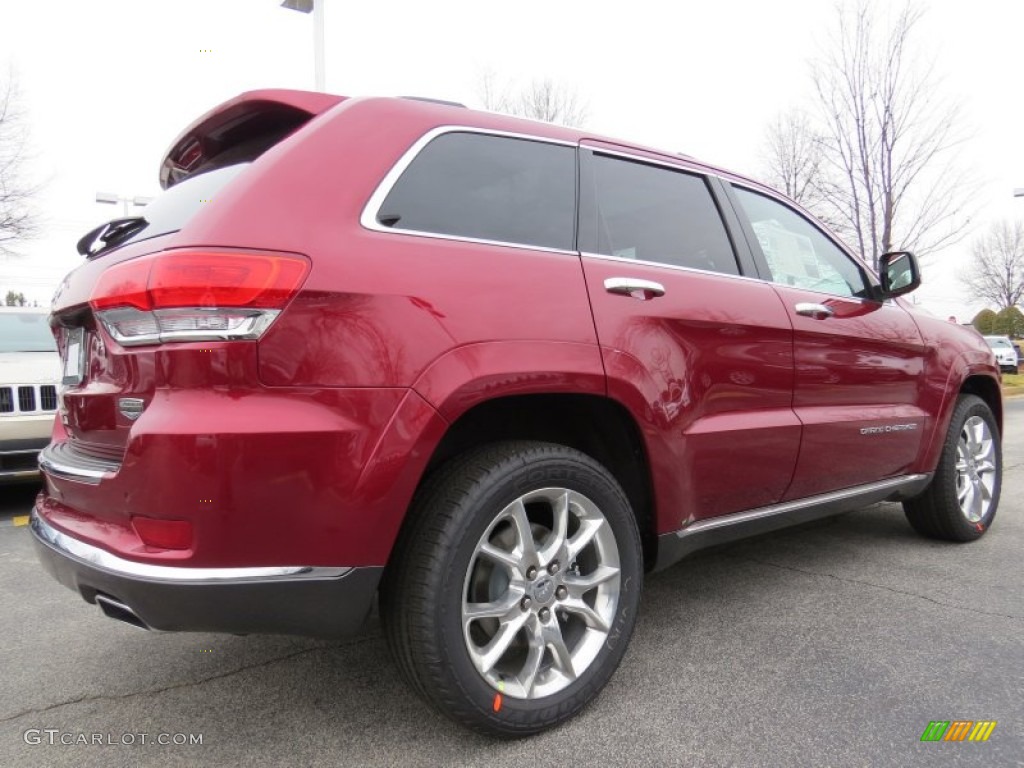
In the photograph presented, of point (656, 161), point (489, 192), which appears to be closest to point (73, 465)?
point (489, 192)

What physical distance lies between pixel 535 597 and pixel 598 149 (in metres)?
1.56

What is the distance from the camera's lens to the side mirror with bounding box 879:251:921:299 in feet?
11.5

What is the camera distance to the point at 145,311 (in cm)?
169

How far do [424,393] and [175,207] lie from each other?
3.16 feet

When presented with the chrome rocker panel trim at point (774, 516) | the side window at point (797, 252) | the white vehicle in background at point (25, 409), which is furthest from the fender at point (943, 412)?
the white vehicle in background at point (25, 409)

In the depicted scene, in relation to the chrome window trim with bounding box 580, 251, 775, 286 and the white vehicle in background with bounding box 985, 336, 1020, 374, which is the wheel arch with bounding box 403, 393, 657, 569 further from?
the white vehicle in background with bounding box 985, 336, 1020, 374

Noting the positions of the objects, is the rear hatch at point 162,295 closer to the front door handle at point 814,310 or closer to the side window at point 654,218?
the side window at point 654,218

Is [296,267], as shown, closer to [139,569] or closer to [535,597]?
[139,569]

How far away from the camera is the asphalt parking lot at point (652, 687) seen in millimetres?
1965

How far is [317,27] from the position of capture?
325 inches

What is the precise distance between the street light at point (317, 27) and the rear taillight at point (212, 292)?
7278 mm

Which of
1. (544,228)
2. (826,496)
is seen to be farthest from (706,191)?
(826,496)

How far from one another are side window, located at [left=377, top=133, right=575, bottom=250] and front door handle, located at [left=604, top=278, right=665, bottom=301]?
0.62 ft

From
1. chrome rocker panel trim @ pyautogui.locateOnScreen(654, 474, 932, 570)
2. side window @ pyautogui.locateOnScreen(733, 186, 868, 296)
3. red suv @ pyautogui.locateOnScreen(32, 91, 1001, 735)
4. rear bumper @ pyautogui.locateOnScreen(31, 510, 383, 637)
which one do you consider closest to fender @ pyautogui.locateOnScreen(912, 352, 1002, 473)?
chrome rocker panel trim @ pyautogui.locateOnScreen(654, 474, 932, 570)
